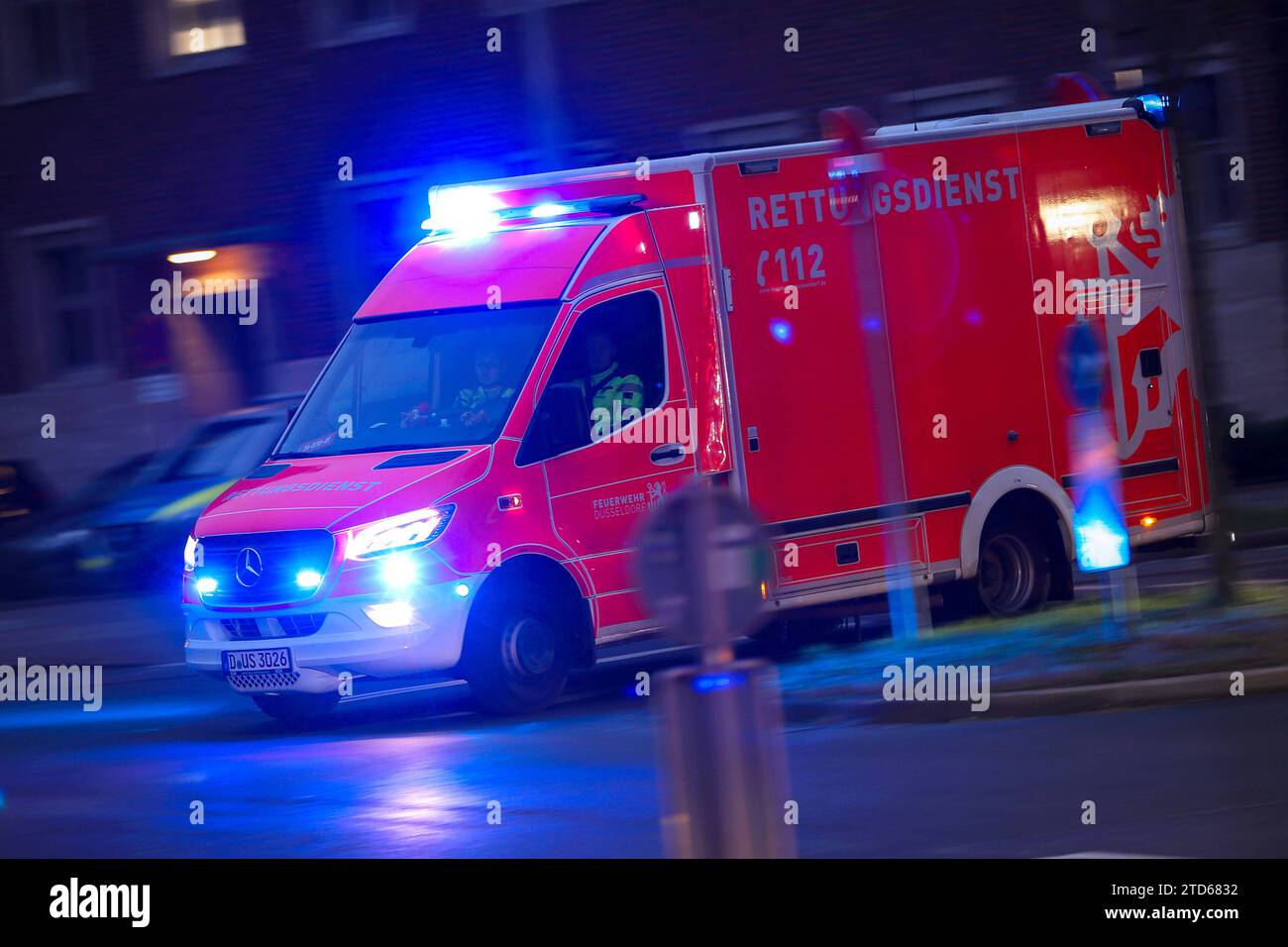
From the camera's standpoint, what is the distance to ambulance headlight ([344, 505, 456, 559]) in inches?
466

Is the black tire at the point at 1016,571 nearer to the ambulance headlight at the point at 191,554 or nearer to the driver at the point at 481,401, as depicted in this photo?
the driver at the point at 481,401

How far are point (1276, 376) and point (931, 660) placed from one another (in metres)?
12.9

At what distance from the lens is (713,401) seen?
43.1ft

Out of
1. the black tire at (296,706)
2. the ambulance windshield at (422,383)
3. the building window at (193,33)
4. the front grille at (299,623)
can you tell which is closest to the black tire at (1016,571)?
the ambulance windshield at (422,383)

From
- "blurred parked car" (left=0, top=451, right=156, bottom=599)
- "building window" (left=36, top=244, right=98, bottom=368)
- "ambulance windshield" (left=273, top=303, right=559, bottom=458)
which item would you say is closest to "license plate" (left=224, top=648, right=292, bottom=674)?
"ambulance windshield" (left=273, top=303, right=559, bottom=458)

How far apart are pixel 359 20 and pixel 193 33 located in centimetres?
263

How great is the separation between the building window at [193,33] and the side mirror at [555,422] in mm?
16501

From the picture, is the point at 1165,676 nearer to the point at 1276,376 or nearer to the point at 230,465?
the point at 230,465

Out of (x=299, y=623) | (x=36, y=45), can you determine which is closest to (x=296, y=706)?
(x=299, y=623)

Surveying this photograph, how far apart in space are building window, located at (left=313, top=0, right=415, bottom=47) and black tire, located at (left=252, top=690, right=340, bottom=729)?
48.8 feet

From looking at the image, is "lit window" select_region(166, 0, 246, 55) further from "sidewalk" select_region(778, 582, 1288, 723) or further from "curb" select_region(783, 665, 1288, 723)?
"curb" select_region(783, 665, 1288, 723)

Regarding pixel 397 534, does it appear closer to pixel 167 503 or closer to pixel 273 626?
pixel 273 626

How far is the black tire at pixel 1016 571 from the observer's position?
1448cm

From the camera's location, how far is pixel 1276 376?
77.6 ft
